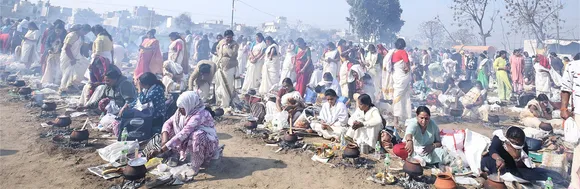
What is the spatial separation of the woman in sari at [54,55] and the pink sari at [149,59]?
2699mm

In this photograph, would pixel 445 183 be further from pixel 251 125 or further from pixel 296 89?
pixel 296 89

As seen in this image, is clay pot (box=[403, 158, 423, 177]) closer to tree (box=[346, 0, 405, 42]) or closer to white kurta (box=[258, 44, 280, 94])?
white kurta (box=[258, 44, 280, 94])

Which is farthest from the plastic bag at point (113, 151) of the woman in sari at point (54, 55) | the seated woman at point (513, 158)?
the woman in sari at point (54, 55)

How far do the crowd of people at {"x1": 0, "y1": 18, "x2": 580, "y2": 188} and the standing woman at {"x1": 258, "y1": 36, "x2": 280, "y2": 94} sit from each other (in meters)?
0.03

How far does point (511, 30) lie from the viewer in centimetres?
2805

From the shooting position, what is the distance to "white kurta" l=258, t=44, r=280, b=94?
37.5 ft

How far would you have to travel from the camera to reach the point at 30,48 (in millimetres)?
12945

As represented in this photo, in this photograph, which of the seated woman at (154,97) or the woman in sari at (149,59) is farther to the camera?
the woman in sari at (149,59)

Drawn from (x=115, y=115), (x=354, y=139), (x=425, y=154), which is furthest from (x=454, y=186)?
(x=115, y=115)

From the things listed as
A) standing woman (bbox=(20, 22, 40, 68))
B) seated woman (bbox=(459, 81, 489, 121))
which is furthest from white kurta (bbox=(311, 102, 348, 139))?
standing woman (bbox=(20, 22, 40, 68))

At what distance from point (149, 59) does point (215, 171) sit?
7.05m

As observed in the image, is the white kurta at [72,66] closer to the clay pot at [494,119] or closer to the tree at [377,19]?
the clay pot at [494,119]

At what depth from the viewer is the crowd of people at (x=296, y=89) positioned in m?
4.60

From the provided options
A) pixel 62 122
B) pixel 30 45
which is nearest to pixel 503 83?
pixel 62 122
